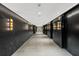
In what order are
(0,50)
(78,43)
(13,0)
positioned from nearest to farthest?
(13,0) < (0,50) < (78,43)

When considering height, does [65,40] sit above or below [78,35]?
below

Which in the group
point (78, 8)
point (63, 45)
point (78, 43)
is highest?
point (78, 8)

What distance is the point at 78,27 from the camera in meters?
5.66

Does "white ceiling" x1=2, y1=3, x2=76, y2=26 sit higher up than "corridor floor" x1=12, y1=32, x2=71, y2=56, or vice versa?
"white ceiling" x1=2, y1=3, x2=76, y2=26

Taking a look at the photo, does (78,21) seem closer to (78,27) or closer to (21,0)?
(78,27)

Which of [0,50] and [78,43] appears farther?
[78,43]

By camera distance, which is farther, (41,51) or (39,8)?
(41,51)

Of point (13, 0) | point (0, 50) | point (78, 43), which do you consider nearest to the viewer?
point (13, 0)

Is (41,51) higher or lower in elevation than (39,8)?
lower

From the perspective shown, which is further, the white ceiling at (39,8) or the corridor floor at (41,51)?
the corridor floor at (41,51)

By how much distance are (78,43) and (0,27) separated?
12.2 feet

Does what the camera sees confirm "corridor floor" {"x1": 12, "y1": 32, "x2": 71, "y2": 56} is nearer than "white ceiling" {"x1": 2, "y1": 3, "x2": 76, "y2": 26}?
No

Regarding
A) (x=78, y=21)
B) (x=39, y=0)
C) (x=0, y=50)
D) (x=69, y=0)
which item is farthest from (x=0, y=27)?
(x=78, y=21)

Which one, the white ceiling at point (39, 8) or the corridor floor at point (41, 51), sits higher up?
the white ceiling at point (39, 8)
